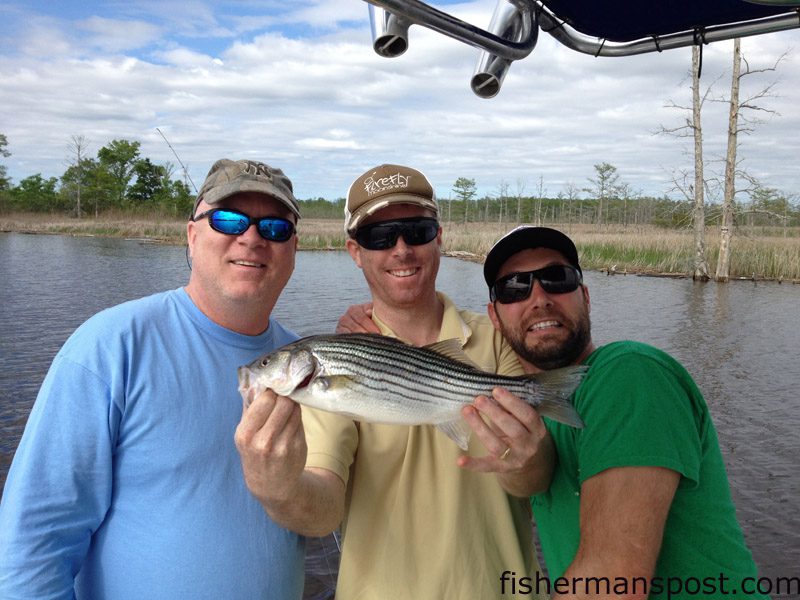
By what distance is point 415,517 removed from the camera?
2793 millimetres

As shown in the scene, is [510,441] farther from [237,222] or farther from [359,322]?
[237,222]

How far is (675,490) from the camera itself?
7.11 feet

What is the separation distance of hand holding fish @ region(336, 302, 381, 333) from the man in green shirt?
0.91 metres

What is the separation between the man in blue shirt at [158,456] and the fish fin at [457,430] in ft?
2.90

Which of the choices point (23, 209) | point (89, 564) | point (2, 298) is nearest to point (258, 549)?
point (89, 564)

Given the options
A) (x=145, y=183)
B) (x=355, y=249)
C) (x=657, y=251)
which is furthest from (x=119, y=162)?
(x=355, y=249)

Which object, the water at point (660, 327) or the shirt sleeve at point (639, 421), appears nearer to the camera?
the shirt sleeve at point (639, 421)

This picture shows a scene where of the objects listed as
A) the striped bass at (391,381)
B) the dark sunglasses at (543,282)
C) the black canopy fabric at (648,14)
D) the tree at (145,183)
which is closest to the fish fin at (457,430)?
the striped bass at (391,381)

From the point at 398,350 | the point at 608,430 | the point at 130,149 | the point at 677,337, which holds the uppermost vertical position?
the point at 130,149

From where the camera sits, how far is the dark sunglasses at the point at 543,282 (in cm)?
314

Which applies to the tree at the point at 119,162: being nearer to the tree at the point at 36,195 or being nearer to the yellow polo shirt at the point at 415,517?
the tree at the point at 36,195

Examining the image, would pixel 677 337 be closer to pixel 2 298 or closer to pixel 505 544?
pixel 505 544

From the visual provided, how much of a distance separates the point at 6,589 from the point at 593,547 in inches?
86.0

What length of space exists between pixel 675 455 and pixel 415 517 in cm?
119
